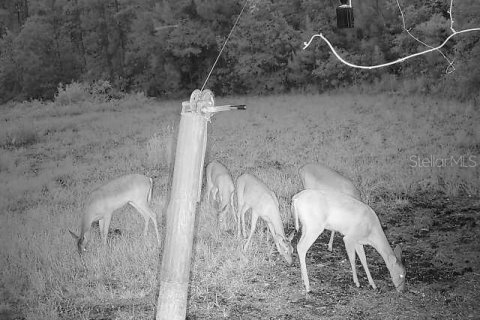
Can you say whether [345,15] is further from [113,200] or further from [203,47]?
[203,47]

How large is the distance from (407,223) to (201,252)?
363 cm

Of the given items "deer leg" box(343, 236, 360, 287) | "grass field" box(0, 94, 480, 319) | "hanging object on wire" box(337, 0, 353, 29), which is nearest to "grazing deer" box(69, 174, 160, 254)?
"grass field" box(0, 94, 480, 319)

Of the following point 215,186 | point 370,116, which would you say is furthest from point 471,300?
point 370,116

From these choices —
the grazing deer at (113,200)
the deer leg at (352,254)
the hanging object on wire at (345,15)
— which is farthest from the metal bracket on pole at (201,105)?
the grazing deer at (113,200)

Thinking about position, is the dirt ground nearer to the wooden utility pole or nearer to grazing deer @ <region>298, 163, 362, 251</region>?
grazing deer @ <region>298, 163, 362, 251</region>

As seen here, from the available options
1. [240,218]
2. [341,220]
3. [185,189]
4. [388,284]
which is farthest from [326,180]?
[185,189]

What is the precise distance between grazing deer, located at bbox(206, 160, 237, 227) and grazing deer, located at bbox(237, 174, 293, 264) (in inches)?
17.9

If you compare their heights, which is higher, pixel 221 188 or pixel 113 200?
pixel 113 200

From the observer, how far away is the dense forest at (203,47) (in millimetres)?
29714

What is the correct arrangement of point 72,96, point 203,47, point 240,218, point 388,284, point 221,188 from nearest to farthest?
point 388,284
point 240,218
point 221,188
point 72,96
point 203,47

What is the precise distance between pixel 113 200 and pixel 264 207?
2.43m

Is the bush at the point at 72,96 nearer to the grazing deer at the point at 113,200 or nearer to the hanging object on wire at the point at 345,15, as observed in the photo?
the grazing deer at the point at 113,200

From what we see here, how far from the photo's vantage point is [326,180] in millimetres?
8008

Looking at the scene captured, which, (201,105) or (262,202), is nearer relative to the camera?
(201,105)
